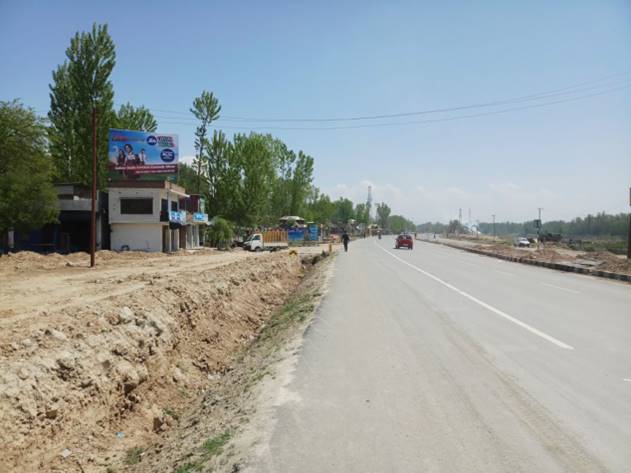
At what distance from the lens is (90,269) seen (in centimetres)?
2303

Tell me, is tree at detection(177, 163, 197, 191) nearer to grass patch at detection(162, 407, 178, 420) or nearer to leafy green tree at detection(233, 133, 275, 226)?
leafy green tree at detection(233, 133, 275, 226)

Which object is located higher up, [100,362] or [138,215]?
[138,215]

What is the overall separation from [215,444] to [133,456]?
202cm

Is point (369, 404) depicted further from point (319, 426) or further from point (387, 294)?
point (387, 294)

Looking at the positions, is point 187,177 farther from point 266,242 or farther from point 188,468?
point 188,468

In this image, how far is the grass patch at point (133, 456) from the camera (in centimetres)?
591

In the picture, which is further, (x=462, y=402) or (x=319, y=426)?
(x=462, y=402)

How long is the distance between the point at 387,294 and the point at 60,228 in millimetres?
34985

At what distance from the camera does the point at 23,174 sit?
103 ft

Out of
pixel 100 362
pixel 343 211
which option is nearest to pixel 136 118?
pixel 100 362

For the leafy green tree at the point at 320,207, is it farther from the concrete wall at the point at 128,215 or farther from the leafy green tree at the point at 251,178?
the concrete wall at the point at 128,215

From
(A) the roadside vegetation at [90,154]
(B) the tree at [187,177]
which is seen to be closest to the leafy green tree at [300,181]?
(A) the roadside vegetation at [90,154]

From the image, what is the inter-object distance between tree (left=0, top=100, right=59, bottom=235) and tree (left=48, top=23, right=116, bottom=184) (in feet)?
32.9

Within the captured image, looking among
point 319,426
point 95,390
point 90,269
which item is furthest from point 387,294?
point 90,269
